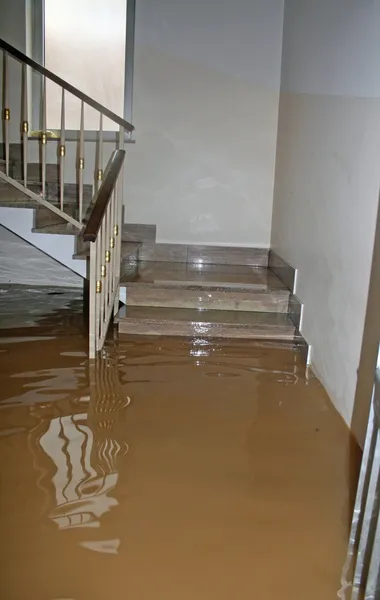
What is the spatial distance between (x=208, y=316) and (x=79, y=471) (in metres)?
1.89

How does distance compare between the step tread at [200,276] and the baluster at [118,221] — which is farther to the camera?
the step tread at [200,276]

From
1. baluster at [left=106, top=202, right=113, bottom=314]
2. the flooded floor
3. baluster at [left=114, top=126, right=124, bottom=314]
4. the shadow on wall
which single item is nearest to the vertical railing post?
the flooded floor

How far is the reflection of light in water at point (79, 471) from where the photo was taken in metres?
1.73

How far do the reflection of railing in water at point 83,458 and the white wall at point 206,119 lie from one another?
260 cm

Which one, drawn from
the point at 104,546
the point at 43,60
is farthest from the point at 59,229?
the point at 104,546

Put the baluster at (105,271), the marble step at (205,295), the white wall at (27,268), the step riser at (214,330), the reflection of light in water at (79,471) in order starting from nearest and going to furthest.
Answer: the reflection of light in water at (79,471), the baluster at (105,271), the step riser at (214,330), the marble step at (205,295), the white wall at (27,268)

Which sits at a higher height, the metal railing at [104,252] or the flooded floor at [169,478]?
the metal railing at [104,252]

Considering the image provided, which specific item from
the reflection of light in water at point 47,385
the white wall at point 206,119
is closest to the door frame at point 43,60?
the white wall at point 206,119

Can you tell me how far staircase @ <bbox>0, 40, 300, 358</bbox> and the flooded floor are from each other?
0.36 metres

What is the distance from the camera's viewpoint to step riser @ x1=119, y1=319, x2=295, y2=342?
354cm

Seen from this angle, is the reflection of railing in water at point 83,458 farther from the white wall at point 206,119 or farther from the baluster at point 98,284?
the white wall at point 206,119

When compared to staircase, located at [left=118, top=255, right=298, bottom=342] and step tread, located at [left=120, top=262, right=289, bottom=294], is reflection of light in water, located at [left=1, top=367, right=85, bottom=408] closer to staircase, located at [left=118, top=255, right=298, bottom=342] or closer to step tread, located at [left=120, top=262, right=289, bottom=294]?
staircase, located at [left=118, top=255, right=298, bottom=342]

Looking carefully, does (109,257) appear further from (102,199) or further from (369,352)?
(369,352)

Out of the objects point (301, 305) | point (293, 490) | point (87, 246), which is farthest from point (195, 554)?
point (87, 246)
